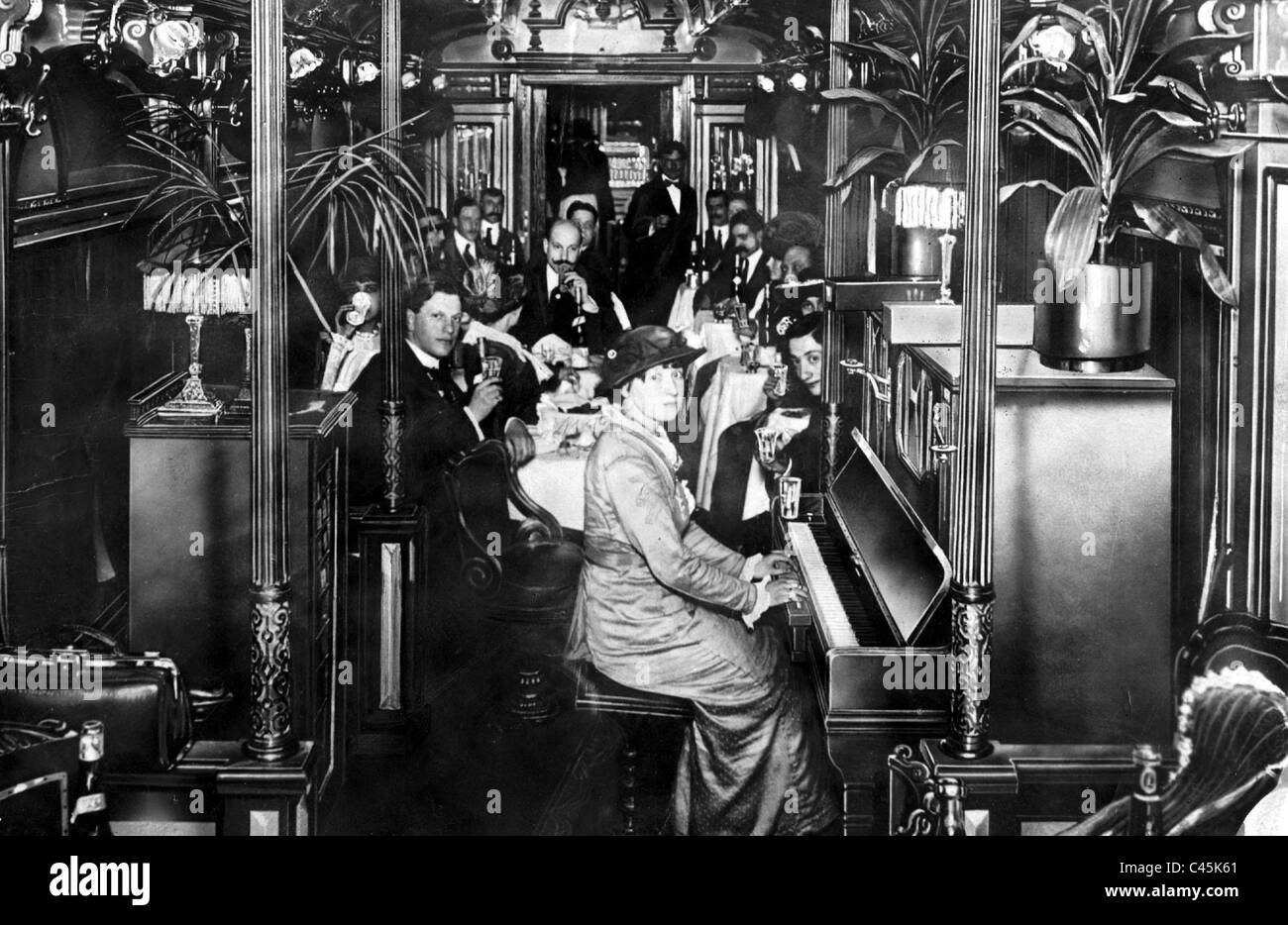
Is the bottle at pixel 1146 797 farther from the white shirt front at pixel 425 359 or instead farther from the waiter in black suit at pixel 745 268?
the white shirt front at pixel 425 359

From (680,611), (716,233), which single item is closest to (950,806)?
(680,611)

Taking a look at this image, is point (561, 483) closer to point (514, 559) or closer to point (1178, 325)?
point (514, 559)

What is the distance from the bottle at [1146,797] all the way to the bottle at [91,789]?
11.0ft

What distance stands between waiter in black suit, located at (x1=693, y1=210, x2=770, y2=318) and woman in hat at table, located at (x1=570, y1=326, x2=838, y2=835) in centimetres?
22

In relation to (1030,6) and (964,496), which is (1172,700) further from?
(1030,6)

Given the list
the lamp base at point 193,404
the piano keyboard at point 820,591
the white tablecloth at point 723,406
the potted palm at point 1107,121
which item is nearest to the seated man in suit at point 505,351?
the white tablecloth at point 723,406

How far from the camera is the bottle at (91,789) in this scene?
577 cm

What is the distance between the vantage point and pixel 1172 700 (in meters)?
5.87

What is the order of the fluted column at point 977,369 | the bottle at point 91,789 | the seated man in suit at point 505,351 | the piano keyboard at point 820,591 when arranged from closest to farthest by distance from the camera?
1. the fluted column at point 977,369
2. the piano keyboard at point 820,591
3. the bottle at point 91,789
4. the seated man in suit at point 505,351

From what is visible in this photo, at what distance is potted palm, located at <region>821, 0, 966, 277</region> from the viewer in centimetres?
574

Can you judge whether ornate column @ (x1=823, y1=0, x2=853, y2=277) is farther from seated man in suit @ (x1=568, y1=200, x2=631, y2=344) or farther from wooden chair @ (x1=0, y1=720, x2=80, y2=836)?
wooden chair @ (x1=0, y1=720, x2=80, y2=836)

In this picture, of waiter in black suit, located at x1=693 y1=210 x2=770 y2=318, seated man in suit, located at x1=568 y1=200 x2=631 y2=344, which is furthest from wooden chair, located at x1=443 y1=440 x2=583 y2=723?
waiter in black suit, located at x1=693 y1=210 x2=770 y2=318

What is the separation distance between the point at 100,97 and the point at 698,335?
2.06 metres
